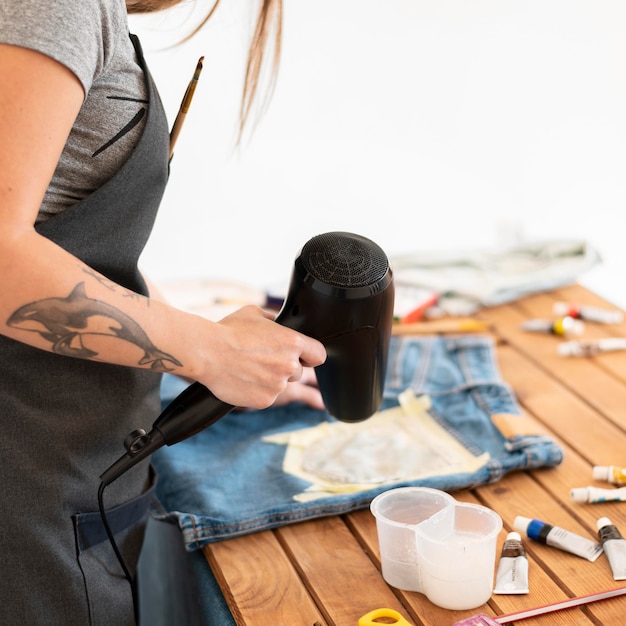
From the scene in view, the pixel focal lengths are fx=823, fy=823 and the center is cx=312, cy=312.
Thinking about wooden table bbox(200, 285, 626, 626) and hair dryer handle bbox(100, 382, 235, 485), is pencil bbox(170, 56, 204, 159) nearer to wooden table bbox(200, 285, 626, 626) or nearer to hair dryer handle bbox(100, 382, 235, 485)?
hair dryer handle bbox(100, 382, 235, 485)

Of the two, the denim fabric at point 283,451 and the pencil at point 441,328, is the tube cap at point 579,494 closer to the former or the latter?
the denim fabric at point 283,451

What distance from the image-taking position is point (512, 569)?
1.07 metres

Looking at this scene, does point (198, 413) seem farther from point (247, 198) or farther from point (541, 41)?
point (541, 41)

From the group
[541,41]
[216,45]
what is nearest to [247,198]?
[216,45]

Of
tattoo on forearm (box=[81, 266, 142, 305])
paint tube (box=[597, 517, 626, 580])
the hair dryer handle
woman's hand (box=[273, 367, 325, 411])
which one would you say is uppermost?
tattoo on forearm (box=[81, 266, 142, 305])

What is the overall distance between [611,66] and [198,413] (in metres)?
2.16

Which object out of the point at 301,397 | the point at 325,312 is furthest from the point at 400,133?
the point at 325,312

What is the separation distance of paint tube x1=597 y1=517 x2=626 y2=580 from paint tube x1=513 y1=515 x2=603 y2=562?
0.02 meters

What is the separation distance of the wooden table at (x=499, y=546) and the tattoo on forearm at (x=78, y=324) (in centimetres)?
37

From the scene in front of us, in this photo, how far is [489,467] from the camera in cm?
130

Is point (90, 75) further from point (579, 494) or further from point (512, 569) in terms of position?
point (579, 494)

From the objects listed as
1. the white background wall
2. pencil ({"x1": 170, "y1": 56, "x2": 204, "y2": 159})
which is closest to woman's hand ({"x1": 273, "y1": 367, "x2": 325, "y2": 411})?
pencil ({"x1": 170, "y1": 56, "x2": 204, "y2": 159})

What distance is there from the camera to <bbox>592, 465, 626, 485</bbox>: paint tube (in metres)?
1.28

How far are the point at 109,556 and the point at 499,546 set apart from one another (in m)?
0.54
